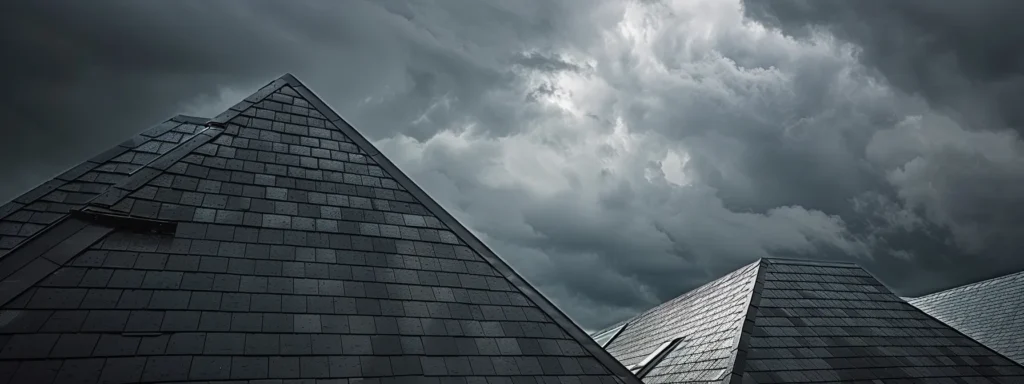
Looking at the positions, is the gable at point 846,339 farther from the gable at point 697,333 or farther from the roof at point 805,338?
the gable at point 697,333

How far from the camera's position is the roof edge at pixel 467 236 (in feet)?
38.2

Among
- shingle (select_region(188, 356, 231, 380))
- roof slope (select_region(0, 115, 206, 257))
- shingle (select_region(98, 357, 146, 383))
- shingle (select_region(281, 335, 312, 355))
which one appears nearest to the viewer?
shingle (select_region(98, 357, 146, 383))

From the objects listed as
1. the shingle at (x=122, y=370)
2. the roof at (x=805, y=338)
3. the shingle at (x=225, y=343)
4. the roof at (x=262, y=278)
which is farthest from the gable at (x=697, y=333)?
the shingle at (x=122, y=370)

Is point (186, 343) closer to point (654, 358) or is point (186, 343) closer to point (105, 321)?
point (105, 321)

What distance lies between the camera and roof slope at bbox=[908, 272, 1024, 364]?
24.6 metres

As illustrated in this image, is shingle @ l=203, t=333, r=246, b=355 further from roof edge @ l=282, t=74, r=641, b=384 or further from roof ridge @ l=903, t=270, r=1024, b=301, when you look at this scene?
roof ridge @ l=903, t=270, r=1024, b=301

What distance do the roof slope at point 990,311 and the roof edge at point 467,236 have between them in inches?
843

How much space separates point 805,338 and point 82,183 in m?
18.8

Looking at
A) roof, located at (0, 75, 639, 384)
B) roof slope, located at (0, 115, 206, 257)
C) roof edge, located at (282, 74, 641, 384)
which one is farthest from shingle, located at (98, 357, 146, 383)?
roof edge, located at (282, 74, 641, 384)

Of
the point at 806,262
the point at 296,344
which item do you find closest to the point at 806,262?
the point at 806,262

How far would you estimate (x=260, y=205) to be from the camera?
1160cm

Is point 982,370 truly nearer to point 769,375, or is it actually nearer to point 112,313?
point 769,375

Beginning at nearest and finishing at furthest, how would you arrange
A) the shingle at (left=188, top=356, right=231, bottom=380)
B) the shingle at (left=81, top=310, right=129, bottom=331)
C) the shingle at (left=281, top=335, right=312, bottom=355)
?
the shingle at (left=188, top=356, right=231, bottom=380), the shingle at (left=81, top=310, right=129, bottom=331), the shingle at (left=281, top=335, right=312, bottom=355)

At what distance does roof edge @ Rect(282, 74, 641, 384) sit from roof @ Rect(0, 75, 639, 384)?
2.0 inches
